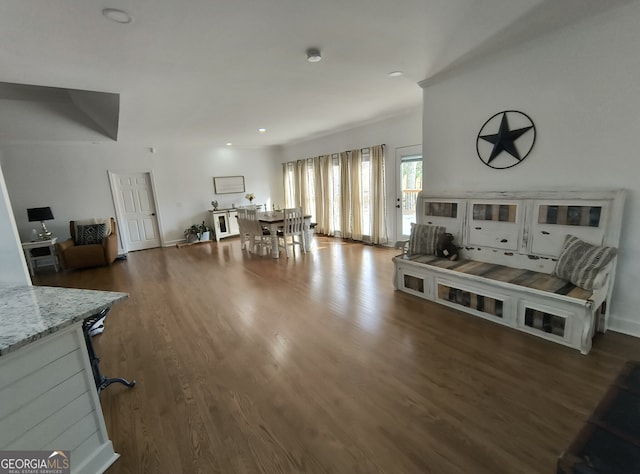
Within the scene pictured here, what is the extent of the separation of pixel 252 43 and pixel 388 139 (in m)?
3.74

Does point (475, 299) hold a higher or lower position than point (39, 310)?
lower

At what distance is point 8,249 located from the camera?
1.81 metres

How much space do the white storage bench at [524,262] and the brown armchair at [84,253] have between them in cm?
544

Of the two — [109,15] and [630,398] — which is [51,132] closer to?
[109,15]

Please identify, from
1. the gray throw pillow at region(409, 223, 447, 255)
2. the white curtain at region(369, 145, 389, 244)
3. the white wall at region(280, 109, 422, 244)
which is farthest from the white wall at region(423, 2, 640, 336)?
the white curtain at region(369, 145, 389, 244)

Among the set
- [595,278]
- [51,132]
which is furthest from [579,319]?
[51,132]

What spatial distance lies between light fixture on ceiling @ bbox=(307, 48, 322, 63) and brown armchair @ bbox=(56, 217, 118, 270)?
5.24 metres

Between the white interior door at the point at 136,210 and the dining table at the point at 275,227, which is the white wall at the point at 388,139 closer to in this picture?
the dining table at the point at 275,227

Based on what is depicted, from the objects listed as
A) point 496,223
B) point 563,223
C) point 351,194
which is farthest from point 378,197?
point 563,223

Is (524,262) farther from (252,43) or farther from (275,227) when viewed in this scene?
(275,227)

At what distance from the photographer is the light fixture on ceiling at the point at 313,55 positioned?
2490mm

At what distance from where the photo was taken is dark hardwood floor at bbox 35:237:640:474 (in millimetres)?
1525

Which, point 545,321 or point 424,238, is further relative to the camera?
point 424,238

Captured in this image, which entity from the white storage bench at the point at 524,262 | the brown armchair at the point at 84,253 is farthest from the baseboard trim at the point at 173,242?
the white storage bench at the point at 524,262
